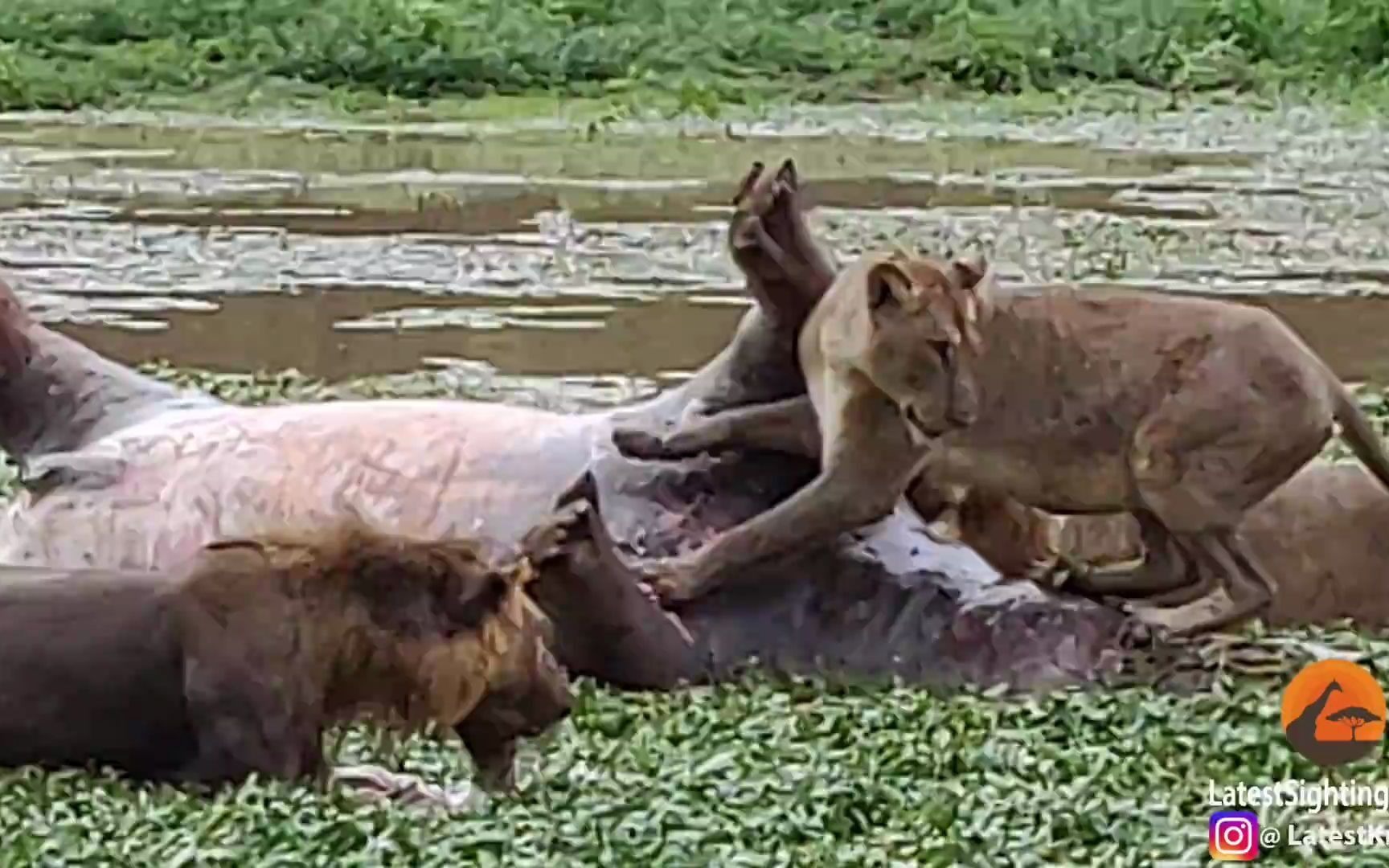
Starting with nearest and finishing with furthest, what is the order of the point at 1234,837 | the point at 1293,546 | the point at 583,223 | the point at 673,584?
the point at 1234,837 < the point at 673,584 < the point at 1293,546 < the point at 583,223

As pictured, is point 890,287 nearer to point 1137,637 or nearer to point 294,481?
point 1137,637

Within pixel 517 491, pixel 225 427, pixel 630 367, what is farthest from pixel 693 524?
pixel 630 367

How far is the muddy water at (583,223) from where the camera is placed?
16.1 feet

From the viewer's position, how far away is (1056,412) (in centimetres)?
272

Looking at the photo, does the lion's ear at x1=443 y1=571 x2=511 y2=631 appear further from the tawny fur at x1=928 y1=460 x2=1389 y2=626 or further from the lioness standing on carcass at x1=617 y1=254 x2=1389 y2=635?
the tawny fur at x1=928 y1=460 x2=1389 y2=626

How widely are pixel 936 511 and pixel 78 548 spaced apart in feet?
2.87

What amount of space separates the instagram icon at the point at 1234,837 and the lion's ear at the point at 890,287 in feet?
1.89

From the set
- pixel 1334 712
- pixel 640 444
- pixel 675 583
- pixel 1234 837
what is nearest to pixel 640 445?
pixel 640 444

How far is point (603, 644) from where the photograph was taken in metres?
2.68

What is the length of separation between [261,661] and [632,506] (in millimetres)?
698

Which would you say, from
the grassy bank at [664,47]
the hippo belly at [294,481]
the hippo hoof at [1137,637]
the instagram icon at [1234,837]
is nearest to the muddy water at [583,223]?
the grassy bank at [664,47]

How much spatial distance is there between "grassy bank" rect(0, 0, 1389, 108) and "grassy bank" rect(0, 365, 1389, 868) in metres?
5.53

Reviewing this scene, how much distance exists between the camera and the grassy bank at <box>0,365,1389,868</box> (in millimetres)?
2191

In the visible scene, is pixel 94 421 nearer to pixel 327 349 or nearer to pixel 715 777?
pixel 715 777
